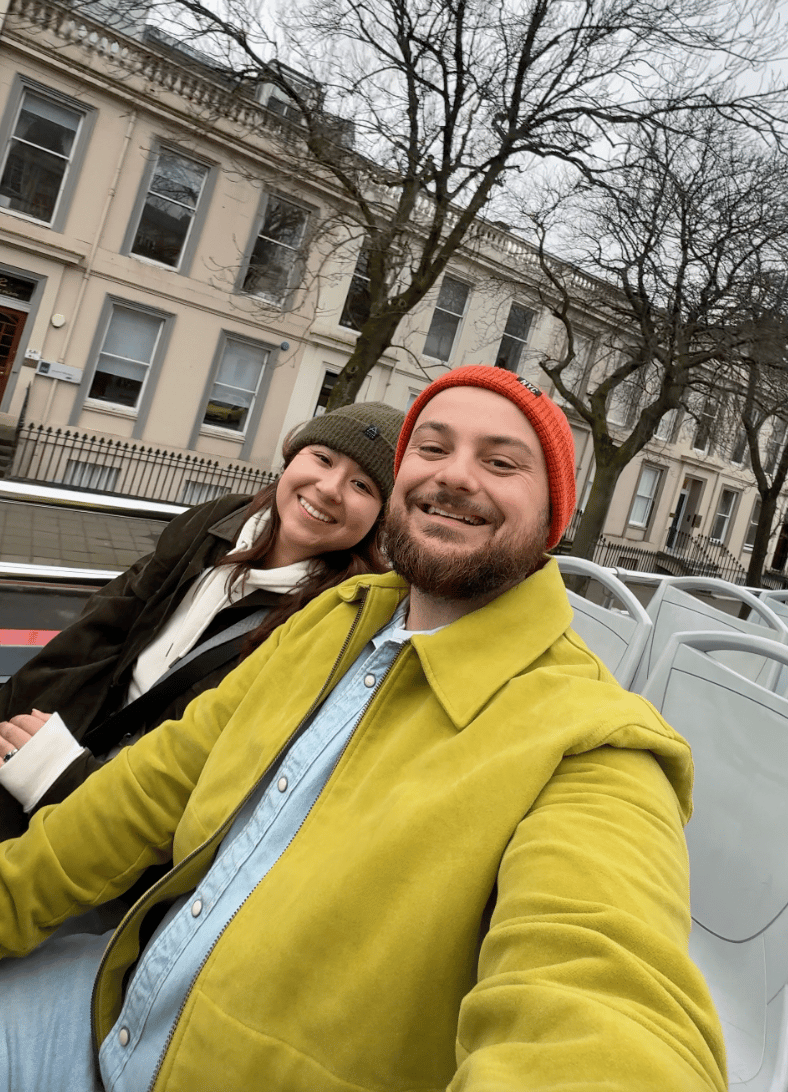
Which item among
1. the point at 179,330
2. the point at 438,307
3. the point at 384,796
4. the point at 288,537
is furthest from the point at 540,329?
the point at 384,796

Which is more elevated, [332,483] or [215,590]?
[332,483]

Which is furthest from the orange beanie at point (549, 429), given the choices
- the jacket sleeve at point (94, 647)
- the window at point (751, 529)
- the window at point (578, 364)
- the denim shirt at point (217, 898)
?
the window at point (751, 529)

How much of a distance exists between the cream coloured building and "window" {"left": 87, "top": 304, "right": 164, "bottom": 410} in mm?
39

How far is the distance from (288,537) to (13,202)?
Answer: 14.5m

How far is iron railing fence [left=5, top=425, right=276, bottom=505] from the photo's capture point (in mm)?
13528

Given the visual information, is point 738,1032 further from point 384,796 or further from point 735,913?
point 384,796

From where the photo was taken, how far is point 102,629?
2426 millimetres

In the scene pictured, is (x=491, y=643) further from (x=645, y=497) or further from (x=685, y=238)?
(x=645, y=497)

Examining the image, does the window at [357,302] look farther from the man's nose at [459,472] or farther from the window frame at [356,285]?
the man's nose at [459,472]

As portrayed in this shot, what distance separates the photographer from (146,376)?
50.2ft

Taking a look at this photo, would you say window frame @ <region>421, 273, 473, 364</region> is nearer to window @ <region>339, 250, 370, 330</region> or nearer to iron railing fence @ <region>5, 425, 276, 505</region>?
window @ <region>339, 250, 370, 330</region>

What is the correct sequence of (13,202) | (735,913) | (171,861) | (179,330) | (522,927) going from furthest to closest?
(179,330)
(13,202)
(735,913)
(171,861)
(522,927)

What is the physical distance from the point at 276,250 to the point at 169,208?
92.9 inches

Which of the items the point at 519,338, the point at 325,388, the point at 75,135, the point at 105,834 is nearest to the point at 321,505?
the point at 105,834
